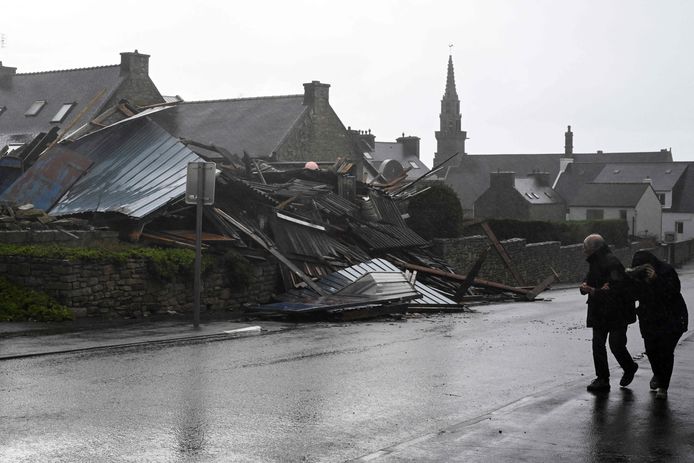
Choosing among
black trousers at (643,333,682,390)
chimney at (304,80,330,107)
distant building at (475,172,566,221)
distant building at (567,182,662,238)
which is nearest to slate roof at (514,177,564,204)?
distant building at (567,182,662,238)

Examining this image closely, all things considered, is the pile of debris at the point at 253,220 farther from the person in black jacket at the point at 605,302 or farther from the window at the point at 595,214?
the window at the point at 595,214

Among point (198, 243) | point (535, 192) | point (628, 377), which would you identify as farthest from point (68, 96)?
point (535, 192)

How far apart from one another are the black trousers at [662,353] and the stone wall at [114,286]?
10142 mm

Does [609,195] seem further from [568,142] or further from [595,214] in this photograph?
[568,142]

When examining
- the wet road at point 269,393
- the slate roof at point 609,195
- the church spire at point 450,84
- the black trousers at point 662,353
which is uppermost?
→ the church spire at point 450,84

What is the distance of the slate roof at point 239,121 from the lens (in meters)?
49.3

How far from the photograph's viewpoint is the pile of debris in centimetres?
2152

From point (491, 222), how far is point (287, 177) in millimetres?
18045

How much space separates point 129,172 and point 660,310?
16.7 meters

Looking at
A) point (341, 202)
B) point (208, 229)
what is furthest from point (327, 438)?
point (341, 202)

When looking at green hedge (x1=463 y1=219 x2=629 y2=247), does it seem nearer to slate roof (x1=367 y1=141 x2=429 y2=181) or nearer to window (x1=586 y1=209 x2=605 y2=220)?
window (x1=586 y1=209 x2=605 y2=220)

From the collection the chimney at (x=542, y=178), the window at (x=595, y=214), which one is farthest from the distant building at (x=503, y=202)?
the chimney at (x=542, y=178)

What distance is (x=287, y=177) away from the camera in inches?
1245

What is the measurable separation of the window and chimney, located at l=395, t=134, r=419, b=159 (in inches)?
750
